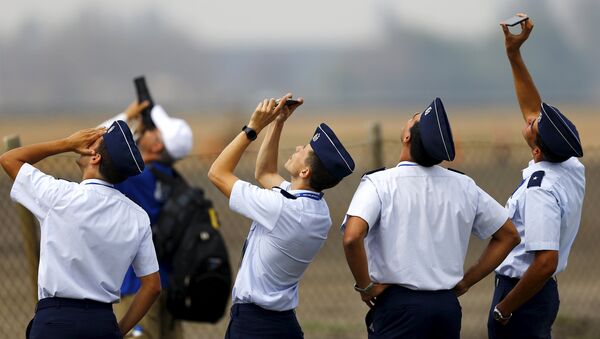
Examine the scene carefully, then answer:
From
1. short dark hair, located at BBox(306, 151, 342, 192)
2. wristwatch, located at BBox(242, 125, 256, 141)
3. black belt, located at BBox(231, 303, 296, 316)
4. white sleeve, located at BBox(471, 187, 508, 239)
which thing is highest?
wristwatch, located at BBox(242, 125, 256, 141)

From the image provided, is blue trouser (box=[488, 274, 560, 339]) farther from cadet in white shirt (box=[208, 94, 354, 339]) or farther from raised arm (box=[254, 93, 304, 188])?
raised arm (box=[254, 93, 304, 188])

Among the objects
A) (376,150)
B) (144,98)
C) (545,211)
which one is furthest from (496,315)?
(376,150)

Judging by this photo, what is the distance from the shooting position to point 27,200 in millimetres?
4637

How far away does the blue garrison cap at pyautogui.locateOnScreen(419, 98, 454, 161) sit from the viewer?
4750mm


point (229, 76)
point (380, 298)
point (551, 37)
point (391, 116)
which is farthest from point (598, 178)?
point (229, 76)

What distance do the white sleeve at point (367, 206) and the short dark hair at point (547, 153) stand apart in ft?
3.35

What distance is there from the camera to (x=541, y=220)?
507 centimetres

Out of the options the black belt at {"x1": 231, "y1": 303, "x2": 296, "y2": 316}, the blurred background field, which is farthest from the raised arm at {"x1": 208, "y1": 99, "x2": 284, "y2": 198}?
the blurred background field

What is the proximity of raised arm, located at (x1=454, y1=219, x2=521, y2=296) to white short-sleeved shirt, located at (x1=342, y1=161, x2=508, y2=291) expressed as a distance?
105 mm

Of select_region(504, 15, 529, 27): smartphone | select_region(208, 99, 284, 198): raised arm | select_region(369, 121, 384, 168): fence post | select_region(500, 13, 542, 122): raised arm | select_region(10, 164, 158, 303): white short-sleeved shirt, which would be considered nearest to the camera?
select_region(10, 164, 158, 303): white short-sleeved shirt

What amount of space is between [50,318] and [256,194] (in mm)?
1029

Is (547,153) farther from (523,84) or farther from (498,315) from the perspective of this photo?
(498,315)

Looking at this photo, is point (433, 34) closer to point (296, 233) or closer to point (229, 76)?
point (229, 76)

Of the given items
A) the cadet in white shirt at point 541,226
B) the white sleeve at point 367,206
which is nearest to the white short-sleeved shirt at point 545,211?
the cadet in white shirt at point 541,226
